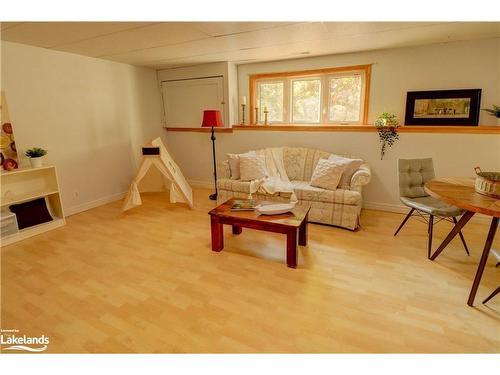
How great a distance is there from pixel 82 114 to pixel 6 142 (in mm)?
1030

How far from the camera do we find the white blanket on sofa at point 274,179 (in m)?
3.42

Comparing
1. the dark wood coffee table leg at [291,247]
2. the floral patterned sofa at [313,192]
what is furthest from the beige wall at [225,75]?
the dark wood coffee table leg at [291,247]

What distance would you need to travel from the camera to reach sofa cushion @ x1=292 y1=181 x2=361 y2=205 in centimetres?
306

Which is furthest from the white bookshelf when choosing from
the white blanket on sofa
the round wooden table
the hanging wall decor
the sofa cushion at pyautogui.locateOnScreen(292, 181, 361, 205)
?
the round wooden table

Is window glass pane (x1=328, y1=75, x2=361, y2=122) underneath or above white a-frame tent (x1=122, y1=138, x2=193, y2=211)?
above

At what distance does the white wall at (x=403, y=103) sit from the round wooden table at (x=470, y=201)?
3.67 ft

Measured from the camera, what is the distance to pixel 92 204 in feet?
13.4

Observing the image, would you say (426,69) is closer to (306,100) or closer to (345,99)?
(345,99)

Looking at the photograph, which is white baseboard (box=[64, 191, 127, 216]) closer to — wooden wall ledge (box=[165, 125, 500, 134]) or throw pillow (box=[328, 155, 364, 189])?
wooden wall ledge (box=[165, 125, 500, 134])

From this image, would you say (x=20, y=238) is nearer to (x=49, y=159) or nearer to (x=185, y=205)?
(x=49, y=159)

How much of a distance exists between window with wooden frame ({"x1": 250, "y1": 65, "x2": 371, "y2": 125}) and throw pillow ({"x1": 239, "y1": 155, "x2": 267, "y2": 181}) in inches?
44.0
